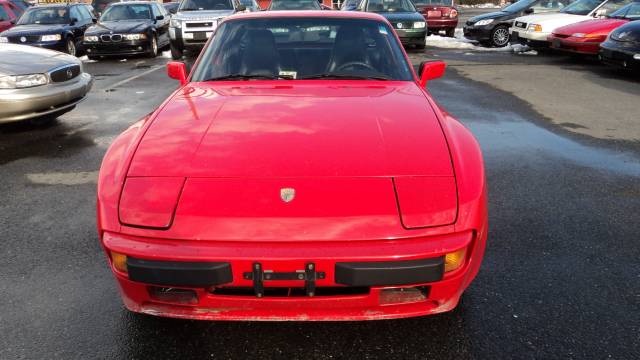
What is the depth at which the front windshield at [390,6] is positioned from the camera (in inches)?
553

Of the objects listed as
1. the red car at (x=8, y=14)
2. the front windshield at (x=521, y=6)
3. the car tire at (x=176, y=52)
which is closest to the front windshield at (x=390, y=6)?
the front windshield at (x=521, y=6)

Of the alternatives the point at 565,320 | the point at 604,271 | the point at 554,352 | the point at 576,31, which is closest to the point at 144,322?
the point at 554,352

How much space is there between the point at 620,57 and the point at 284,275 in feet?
30.9

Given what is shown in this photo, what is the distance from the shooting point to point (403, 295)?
1.93 m

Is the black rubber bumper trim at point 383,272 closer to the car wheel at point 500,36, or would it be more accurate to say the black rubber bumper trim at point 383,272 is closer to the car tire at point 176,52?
the car tire at point 176,52

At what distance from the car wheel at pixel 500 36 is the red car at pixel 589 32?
319 cm

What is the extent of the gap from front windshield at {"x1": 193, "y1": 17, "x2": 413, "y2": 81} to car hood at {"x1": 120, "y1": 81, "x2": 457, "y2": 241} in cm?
52

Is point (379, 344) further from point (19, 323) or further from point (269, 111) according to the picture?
point (19, 323)

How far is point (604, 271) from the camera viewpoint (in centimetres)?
276

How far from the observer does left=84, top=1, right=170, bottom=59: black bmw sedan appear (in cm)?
1238

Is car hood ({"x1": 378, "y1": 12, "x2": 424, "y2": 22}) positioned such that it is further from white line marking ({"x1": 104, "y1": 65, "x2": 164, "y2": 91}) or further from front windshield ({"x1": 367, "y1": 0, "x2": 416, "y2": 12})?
white line marking ({"x1": 104, "y1": 65, "x2": 164, "y2": 91})

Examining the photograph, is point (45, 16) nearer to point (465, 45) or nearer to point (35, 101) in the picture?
point (35, 101)

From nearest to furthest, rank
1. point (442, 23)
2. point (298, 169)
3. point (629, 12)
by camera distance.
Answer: point (298, 169)
point (629, 12)
point (442, 23)

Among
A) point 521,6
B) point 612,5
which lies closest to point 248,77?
point 612,5
